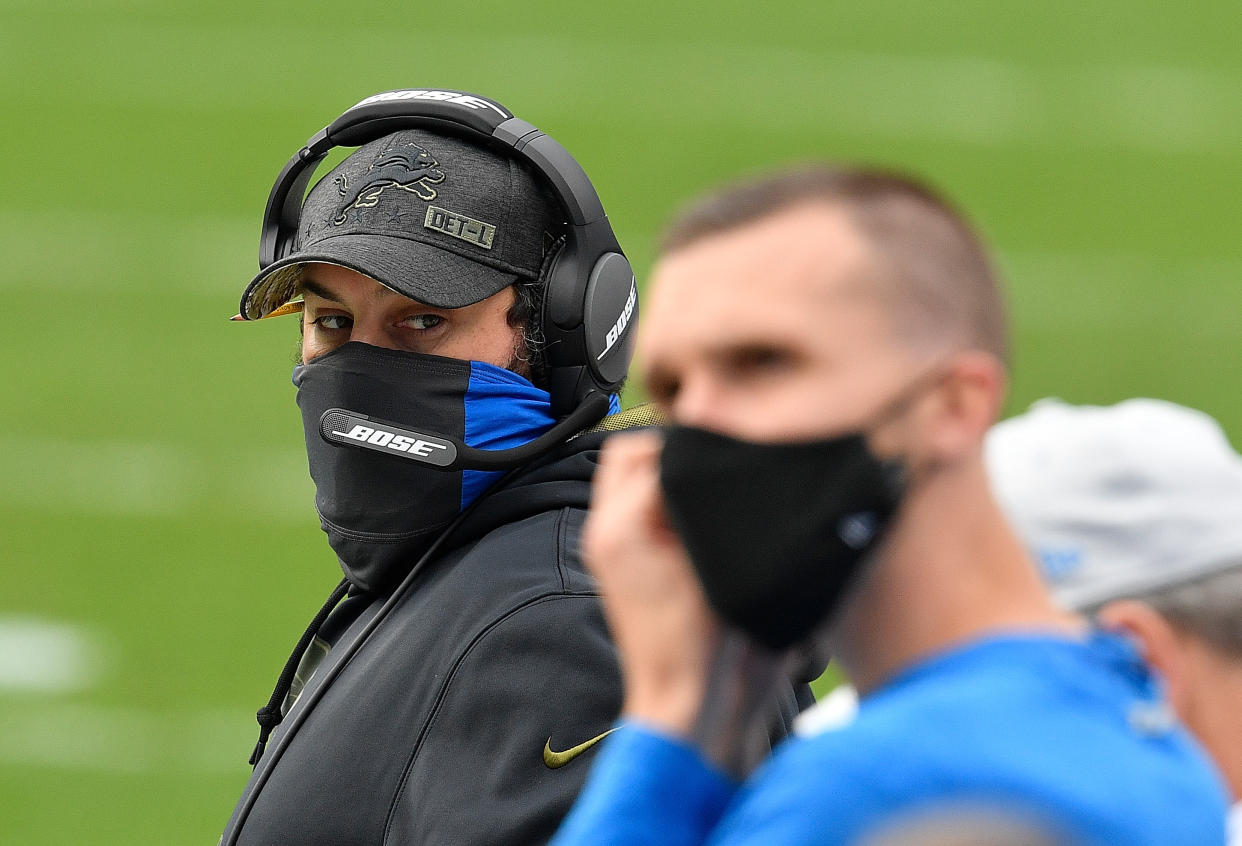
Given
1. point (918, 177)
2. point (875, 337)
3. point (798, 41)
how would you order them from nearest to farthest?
point (875, 337)
point (918, 177)
point (798, 41)

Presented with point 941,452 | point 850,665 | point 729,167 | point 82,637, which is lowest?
point 82,637

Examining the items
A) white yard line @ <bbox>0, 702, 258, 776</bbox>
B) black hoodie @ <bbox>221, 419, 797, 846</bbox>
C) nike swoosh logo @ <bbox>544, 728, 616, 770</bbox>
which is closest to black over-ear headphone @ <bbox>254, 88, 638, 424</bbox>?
black hoodie @ <bbox>221, 419, 797, 846</bbox>

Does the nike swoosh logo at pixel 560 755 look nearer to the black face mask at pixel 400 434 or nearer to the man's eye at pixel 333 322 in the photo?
the black face mask at pixel 400 434

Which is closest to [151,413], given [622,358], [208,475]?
[208,475]

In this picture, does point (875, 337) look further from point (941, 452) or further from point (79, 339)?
point (79, 339)

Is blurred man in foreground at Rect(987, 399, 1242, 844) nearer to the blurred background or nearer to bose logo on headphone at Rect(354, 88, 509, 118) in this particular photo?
bose logo on headphone at Rect(354, 88, 509, 118)

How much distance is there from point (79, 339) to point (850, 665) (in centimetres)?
890

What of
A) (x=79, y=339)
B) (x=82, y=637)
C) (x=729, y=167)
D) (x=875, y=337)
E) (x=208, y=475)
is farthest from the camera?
(x=729, y=167)

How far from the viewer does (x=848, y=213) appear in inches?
46.6

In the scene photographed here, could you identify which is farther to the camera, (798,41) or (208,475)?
(798,41)

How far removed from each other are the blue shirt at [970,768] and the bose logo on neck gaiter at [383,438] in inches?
44.5

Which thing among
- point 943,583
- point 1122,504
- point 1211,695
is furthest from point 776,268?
point 1211,695

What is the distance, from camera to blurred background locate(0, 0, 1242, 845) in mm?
6906

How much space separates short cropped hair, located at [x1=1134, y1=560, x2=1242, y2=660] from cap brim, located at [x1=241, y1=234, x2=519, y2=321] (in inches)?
43.3
